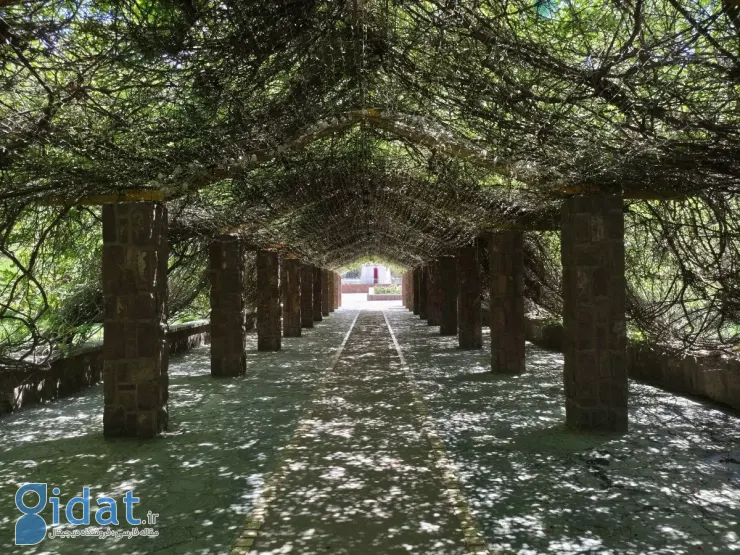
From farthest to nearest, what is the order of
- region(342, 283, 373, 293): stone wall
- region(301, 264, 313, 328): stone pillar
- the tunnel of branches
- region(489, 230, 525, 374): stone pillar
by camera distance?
region(342, 283, 373, 293): stone wall
region(301, 264, 313, 328): stone pillar
region(489, 230, 525, 374): stone pillar
the tunnel of branches

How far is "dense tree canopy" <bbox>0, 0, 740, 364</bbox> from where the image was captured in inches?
153

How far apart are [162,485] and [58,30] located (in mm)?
3323

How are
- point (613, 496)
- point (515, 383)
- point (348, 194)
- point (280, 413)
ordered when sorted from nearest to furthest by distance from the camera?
point (613, 496) < point (280, 413) < point (515, 383) < point (348, 194)

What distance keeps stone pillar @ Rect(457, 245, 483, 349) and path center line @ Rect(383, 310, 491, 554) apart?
5854 mm

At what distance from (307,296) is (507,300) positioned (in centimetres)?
1246

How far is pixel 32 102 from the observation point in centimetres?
443

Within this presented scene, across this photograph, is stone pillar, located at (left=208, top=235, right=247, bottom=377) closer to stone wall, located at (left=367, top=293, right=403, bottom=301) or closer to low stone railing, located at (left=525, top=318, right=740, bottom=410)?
low stone railing, located at (left=525, top=318, right=740, bottom=410)

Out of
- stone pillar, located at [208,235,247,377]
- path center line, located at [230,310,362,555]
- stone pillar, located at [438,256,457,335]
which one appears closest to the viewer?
path center line, located at [230,310,362,555]

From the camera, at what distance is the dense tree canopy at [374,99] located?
3896mm

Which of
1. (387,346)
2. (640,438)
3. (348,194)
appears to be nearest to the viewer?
(640,438)

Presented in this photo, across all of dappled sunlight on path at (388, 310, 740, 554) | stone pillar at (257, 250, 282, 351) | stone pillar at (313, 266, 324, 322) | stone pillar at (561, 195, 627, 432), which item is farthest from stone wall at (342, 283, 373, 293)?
stone pillar at (561, 195, 627, 432)

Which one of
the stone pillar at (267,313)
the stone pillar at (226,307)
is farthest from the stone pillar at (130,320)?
the stone pillar at (267,313)

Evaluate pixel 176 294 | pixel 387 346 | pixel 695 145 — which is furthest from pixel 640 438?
pixel 176 294

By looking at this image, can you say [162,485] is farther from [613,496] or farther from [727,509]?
[727,509]
